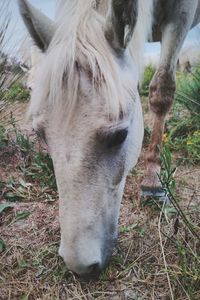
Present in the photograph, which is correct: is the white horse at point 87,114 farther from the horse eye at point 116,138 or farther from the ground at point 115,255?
the ground at point 115,255

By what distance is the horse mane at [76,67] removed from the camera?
185cm

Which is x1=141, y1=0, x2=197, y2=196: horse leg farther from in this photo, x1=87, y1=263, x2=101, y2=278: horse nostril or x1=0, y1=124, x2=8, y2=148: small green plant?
x1=0, y1=124, x2=8, y2=148: small green plant

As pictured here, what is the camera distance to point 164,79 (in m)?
3.26

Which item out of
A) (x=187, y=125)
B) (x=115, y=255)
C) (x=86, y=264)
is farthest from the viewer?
(x=187, y=125)

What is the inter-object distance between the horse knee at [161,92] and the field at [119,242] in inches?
22.9

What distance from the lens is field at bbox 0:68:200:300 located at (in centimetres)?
203

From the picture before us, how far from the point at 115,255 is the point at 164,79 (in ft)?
5.14

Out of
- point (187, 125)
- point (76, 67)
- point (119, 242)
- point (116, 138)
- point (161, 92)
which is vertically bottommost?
point (187, 125)

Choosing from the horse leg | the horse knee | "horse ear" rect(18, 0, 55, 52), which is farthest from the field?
"horse ear" rect(18, 0, 55, 52)

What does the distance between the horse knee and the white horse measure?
1104mm

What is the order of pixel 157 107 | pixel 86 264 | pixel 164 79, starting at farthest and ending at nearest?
pixel 157 107 < pixel 164 79 < pixel 86 264

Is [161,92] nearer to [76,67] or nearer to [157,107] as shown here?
[157,107]

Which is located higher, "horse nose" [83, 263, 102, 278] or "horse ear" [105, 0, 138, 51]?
"horse ear" [105, 0, 138, 51]

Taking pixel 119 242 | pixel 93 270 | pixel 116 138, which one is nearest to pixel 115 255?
pixel 119 242
